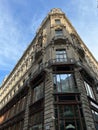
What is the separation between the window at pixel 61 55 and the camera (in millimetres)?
18031

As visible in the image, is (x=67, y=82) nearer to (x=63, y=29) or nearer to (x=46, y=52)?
(x=46, y=52)

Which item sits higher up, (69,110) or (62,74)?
(62,74)

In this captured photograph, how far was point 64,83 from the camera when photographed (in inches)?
596

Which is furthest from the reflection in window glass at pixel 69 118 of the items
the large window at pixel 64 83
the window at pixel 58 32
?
the window at pixel 58 32

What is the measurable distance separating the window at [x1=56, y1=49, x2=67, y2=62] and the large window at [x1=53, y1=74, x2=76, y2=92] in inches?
116

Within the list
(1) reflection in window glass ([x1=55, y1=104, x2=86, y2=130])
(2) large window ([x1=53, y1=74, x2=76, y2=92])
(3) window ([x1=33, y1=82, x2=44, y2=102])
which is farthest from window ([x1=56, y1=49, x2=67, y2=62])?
(1) reflection in window glass ([x1=55, y1=104, x2=86, y2=130])

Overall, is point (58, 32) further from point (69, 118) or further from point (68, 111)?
point (69, 118)

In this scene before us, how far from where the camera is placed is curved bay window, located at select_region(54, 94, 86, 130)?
38.4 ft

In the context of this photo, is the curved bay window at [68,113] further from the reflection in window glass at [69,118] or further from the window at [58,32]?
the window at [58,32]

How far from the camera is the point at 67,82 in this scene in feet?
49.8

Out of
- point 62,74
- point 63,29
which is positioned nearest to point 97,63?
point 63,29

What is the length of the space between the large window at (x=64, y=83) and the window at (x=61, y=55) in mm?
2952

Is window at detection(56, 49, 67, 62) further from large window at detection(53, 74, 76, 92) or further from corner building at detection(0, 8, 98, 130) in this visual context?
large window at detection(53, 74, 76, 92)

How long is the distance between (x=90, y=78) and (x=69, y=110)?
23.6 feet
